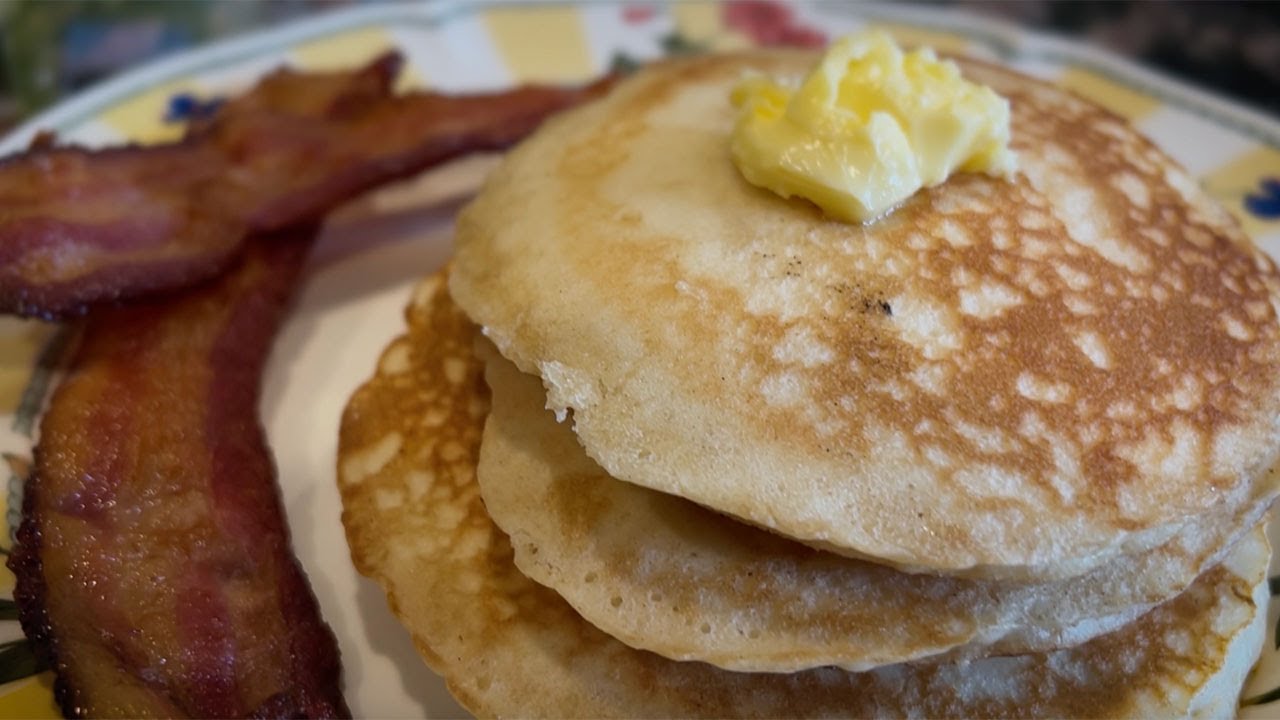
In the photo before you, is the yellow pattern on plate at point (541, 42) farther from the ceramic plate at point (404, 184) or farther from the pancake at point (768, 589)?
the pancake at point (768, 589)

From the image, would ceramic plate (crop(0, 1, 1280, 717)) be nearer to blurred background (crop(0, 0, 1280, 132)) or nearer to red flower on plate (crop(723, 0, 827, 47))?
red flower on plate (crop(723, 0, 827, 47))

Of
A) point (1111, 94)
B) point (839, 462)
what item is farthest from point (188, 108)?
point (1111, 94)

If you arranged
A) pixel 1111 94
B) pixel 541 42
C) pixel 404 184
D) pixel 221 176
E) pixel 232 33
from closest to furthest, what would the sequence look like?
pixel 221 176 < pixel 404 184 < pixel 1111 94 < pixel 541 42 < pixel 232 33

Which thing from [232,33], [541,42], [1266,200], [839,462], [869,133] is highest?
[869,133]

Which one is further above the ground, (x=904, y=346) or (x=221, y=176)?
(x=904, y=346)

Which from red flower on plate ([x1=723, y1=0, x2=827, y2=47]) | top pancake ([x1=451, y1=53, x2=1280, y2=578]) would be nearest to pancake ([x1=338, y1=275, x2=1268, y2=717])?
top pancake ([x1=451, y1=53, x2=1280, y2=578])

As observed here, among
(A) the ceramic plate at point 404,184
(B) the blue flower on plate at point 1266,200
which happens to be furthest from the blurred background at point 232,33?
(B) the blue flower on plate at point 1266,200

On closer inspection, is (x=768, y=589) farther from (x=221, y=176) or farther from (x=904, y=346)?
(x=221, y=176)
